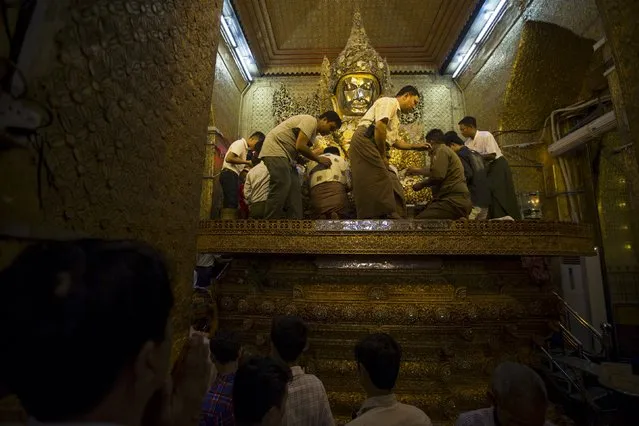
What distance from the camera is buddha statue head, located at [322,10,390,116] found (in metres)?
6.12

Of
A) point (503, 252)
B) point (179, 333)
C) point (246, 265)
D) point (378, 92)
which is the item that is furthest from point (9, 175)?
point (378, 92)

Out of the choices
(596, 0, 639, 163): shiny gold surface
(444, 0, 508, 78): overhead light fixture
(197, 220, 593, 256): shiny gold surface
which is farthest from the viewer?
(444, 0, 508, 78): overhead light fixture

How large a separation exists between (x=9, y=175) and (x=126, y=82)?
0.58m

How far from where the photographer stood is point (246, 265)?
3455mm

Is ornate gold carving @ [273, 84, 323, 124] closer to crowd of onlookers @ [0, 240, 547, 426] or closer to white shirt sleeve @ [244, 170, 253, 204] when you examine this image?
white shirt sleeve @ [244, 170, 253, 204]

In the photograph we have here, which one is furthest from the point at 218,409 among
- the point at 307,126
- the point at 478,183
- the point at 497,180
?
the point at 497,180

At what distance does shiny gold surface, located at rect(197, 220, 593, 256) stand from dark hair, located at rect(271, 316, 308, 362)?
56.1 inches

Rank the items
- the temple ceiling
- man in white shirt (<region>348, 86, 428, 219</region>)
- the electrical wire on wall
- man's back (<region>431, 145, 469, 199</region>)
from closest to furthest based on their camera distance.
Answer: the electrical wire on wall → man in white shirt (<region>348, 86, 428, 219</region>) → man's back (<region>431, 145, 469, 199</region>) → the temple ceiling

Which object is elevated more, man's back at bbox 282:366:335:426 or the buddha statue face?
the buddha statue face

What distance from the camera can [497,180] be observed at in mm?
4371

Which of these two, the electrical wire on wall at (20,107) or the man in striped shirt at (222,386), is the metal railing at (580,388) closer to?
the man in striped shirt at (222,386)

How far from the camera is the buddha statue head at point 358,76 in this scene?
6125 millimetres

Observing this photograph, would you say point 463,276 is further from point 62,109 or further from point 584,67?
point 584,67

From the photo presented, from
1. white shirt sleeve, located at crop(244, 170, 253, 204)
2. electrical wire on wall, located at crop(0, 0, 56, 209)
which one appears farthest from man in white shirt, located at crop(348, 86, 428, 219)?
electrical wire on wall, located at crop(0, 0, 56, 209)
